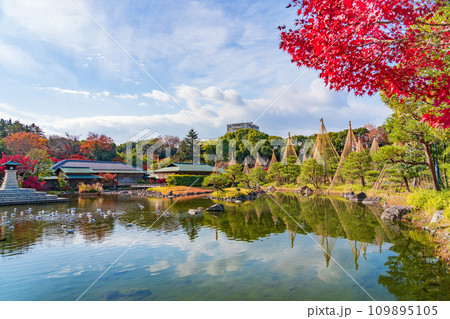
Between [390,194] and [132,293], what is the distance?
1911 cm

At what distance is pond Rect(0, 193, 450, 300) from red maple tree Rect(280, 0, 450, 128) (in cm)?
336

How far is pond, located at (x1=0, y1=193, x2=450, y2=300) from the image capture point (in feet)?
15.6

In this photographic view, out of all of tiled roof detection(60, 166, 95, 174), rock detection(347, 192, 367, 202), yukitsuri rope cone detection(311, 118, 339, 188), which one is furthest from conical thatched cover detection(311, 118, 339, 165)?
tiled roof detection(60, 166, 95, 174)

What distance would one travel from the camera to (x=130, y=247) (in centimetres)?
775

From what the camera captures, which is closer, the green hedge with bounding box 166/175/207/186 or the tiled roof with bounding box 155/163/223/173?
the green hedge with bounding box 166/175/207/186

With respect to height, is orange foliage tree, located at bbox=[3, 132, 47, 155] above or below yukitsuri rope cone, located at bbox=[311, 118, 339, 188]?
above

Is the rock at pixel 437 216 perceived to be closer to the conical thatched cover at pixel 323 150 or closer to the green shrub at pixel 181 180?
the conical thatched cover at pixel 323 150

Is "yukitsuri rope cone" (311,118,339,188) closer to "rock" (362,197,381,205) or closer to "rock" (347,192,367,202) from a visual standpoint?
"rock" (347,192,367,202)

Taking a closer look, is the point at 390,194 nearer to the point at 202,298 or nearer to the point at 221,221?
the point at 221,221

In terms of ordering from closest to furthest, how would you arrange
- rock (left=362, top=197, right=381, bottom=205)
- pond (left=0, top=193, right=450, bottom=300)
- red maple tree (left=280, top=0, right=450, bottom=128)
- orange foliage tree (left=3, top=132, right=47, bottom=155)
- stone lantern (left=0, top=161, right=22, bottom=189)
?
red maple tree (left=280, top=0, right=450, bottom=128), pond (left=0, top=193, right=450, bottom=300), rock (left=362, top=197, right=381, bottom=205), stone lantern (left=0, top=161, right=22, bottom=189), orange foliage tree (left=3, top=132, right=47, bottom=155)

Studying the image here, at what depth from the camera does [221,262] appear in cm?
633

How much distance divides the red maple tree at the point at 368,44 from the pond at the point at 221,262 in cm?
336

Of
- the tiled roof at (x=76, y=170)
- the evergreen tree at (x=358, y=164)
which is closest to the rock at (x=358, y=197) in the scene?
the evergreen tree at (x=358, y=164)

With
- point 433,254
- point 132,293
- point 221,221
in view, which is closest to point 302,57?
point 132,293
